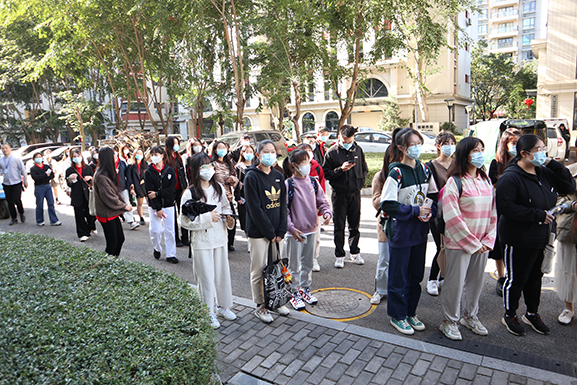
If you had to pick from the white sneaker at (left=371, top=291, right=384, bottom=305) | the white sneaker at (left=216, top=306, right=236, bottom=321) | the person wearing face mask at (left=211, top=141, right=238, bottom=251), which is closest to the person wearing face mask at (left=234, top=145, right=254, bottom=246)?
the person wearing face mask at (left=211, top=141, right=238, bottom=251)

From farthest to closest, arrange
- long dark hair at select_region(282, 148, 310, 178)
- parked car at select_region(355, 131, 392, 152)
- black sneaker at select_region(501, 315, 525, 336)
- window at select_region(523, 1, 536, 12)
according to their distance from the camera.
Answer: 1. window at select_region(523, 1, 536, 12)
2. parked car at select_region(355, 131, 392, 152)
3. long dark hair at select_region(282, 148, 310, 178)
4. black sneaker at select_region(501, 315, 525, 336)

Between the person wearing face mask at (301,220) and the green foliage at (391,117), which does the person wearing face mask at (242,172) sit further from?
the green foliage at (391,117)

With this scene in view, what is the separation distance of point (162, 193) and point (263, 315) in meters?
3.40

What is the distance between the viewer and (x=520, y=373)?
3.48 meters

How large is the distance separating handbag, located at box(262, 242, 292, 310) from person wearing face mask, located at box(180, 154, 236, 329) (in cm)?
49

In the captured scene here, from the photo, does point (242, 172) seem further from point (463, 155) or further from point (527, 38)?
point (527, 38)

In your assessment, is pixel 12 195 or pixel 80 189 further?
Result: pixel 12 195

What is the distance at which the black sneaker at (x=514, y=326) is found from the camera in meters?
4.20

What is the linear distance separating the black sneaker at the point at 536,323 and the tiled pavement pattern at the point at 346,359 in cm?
86

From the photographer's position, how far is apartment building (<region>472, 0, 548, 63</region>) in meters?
81.3

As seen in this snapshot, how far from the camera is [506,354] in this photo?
384cm

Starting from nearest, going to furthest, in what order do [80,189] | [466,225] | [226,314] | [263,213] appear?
[466,225]
[263,213]
[226,314]
[80,189]

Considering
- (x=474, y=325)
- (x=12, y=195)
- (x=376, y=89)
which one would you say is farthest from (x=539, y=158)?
(x=376, y=89)

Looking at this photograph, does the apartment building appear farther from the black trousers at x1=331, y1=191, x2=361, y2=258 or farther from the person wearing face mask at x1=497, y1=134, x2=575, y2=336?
the person wearing face mask at x1=497, y1=134, x2=575, y2=336
